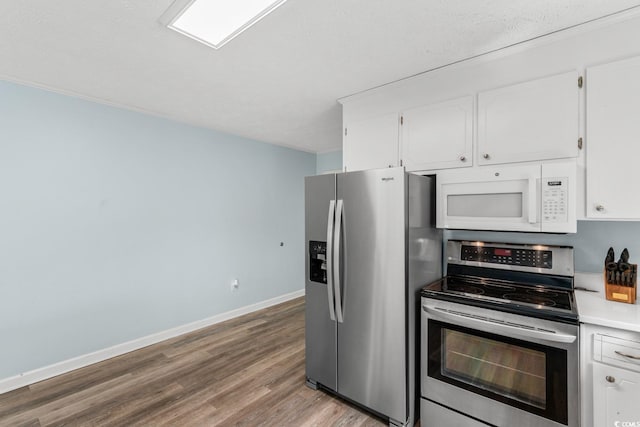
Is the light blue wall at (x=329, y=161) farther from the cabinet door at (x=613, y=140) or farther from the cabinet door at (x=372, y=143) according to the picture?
the cabinet door at (x=613, y=140)

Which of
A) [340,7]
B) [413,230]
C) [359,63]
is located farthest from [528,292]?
[340,7]

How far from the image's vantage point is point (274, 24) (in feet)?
5.50

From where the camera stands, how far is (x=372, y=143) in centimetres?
257

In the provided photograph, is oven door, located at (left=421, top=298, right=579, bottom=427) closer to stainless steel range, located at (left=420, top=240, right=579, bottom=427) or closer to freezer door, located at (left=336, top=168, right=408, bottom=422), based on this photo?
stainless steel range, located at (left=420, top=240, right=579, bottom=427)

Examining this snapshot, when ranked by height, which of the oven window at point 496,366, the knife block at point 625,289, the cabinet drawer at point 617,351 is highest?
the knife block at point 625,289

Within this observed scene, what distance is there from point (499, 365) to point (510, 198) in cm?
100

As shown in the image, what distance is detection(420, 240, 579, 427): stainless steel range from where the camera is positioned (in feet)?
5.03

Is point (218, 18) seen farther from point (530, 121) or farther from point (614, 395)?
point (614, 395)

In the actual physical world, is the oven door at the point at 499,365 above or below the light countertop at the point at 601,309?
below

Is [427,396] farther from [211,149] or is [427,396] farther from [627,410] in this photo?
[211,149]

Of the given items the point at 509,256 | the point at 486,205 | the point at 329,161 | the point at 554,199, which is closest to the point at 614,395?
the point at 509,256

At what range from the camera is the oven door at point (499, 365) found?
1518mm

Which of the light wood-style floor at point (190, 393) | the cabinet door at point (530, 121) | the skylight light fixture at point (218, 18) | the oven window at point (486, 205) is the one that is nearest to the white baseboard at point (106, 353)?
the light wood-style floor at point (190, 393)

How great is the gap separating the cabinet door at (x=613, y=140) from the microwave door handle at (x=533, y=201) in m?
0.26
